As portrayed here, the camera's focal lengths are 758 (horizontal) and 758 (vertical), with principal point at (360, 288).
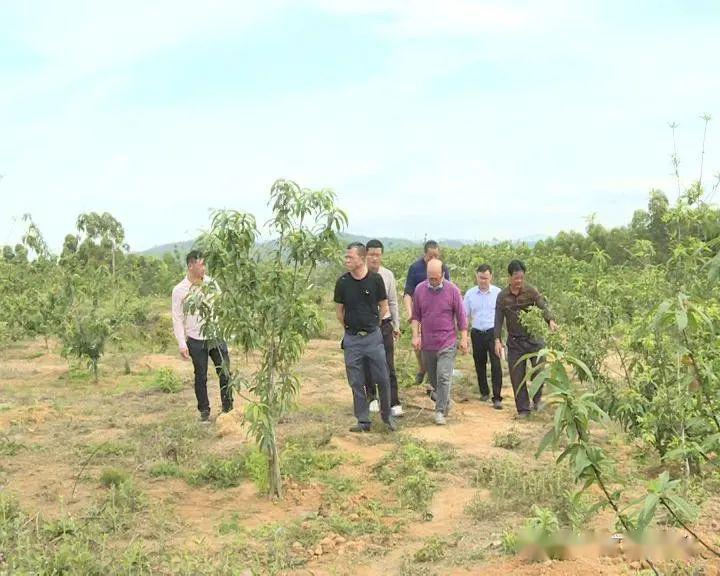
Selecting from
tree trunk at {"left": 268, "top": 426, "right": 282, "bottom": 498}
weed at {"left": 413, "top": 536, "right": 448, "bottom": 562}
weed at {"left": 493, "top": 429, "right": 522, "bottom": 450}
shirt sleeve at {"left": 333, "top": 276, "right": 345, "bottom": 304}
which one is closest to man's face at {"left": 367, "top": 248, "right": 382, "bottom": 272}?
shirt sleeve at {"left": 333, "top": 276, "right": 345, "bottom": 304}

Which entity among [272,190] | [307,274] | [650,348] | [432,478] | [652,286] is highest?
[272,190]

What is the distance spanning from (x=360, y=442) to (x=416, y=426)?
0.80 meters

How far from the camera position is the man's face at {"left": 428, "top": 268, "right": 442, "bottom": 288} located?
710 cm

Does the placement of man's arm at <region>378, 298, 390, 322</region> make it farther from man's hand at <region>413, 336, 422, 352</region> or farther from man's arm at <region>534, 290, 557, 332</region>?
man's arm at <region>534, 290, 557, 332</region>

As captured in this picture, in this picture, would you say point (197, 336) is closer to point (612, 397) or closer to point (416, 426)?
point (416, 426)

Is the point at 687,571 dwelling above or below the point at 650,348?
below

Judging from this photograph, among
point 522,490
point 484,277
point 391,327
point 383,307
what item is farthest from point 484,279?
point 522,490

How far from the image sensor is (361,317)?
6586 millimetres

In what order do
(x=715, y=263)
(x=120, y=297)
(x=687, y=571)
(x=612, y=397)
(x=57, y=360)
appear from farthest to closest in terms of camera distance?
(x=120, y=297) < (x=57, y=360) < (x=612, y=397) < (x=687, y=571) < (x=715, y=263)

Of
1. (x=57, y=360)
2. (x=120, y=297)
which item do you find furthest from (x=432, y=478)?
(x=120, y=297)

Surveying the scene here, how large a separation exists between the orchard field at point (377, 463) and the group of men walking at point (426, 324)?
0.36 m

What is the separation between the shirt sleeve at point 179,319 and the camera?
22.3 ft

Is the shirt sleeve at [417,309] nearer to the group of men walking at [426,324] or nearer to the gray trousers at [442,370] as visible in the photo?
the group of men walking at [426,324]

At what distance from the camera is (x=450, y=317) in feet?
23.6
